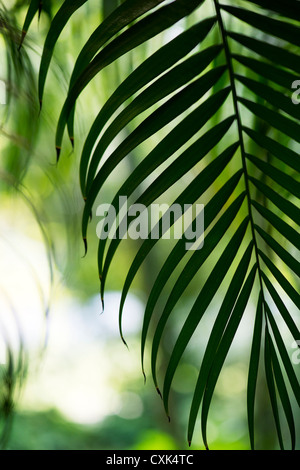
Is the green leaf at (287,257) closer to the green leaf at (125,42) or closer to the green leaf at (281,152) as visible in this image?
the green leaf at (281,152)

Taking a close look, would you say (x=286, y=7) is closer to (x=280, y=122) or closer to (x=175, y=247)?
(x=280, y=122)

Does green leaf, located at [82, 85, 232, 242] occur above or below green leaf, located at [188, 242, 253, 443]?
above

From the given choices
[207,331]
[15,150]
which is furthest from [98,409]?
[15,150]

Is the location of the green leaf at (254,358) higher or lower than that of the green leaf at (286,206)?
lower

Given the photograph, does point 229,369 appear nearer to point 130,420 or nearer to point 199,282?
point 130,420

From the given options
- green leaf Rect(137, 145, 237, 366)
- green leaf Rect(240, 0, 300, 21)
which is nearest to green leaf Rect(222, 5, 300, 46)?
green leaf Rect(240, 0, 300, 21)

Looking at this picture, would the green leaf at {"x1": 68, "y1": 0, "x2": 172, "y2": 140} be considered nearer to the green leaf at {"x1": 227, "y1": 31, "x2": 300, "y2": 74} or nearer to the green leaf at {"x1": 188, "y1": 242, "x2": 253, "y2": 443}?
the green leaf at {"x1": 227, "y1": 31, "x2": 300, "y2": 74}

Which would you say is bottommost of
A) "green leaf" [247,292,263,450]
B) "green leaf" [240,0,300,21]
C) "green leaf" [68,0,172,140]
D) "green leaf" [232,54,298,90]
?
"green leaf" [247,292,263,450]

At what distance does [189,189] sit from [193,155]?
0.03 metres

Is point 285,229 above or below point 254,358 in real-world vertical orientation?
above

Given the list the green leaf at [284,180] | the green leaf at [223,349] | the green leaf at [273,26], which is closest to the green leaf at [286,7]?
the green leaf at [273,26]

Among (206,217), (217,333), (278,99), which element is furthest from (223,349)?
(278,99)

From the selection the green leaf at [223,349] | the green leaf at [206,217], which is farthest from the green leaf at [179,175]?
the green leaf at [223,349]

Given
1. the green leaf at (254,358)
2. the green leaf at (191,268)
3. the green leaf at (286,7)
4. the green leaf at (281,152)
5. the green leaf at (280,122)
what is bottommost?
the green leaf at (254,358)
